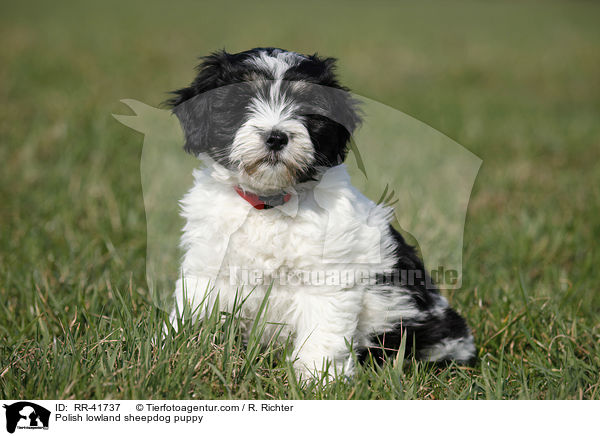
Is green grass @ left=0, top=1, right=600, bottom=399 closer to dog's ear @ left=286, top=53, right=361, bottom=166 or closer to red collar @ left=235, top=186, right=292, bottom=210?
dog's ear @ left=286, top=53, right=361, bottom=166

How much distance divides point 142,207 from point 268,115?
9.12 feet

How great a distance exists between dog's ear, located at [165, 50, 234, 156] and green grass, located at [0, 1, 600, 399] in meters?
0.56

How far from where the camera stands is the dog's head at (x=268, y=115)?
265cm

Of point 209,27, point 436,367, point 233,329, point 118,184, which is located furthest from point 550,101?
point 233,329

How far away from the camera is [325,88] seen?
2.82m

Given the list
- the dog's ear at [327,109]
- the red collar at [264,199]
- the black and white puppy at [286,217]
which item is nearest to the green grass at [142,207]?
the black and white puppy at [286,217]

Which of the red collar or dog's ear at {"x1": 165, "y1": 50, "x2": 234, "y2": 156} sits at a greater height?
dog's ear at {"x1": 165, "y1": 50, "x2": 234, "y2": 156}

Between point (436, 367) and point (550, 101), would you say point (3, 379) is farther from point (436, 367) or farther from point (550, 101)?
point (550, 101)

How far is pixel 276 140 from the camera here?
2.62 meters

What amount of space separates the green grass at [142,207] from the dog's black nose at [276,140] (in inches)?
33.7

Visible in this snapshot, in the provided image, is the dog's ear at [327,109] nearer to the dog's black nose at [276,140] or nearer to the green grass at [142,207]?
the dog's black nose at [276,140]
